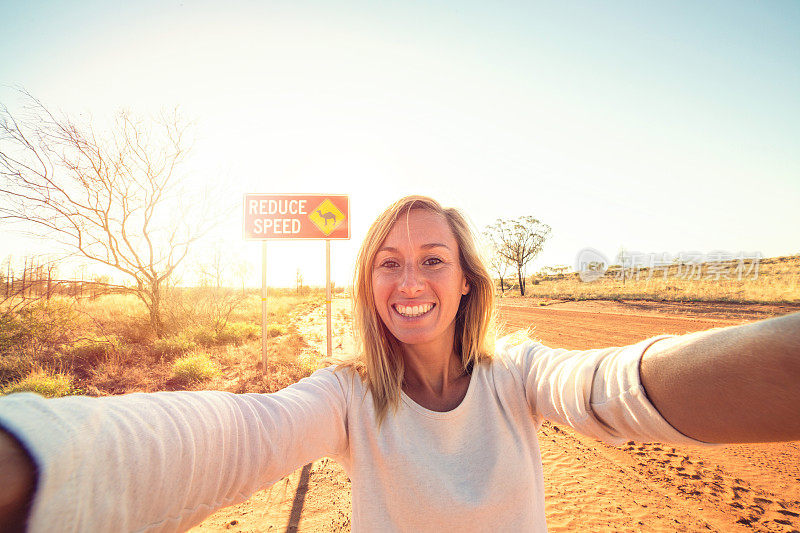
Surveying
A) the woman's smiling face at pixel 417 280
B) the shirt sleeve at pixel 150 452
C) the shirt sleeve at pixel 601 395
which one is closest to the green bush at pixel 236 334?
the woman's smiling face at pixel 417 280

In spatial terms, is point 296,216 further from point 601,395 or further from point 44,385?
point 601,395

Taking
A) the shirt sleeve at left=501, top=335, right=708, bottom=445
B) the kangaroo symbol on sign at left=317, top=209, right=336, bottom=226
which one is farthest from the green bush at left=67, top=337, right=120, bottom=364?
the shirt sleeve at left=501, top=335, right=708, bottom=445

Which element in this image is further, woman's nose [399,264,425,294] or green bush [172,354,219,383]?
green bush [172,354,219,383]

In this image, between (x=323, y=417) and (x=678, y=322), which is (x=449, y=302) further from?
(x=678, y=322)

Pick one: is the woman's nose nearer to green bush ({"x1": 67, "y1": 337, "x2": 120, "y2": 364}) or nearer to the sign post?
the sign post

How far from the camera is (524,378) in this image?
61.4 inches

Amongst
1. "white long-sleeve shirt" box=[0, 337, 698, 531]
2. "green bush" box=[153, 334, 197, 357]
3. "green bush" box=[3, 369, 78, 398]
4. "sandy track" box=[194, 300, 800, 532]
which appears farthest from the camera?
"green bush" box=[153, 334, 197, 357]

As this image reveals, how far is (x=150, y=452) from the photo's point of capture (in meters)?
0.75

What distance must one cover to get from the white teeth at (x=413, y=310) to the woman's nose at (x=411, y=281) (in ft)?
0.29

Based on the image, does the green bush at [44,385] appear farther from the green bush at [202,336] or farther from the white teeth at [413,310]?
the white teeth at [413,310]

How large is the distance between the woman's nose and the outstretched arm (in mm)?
1039

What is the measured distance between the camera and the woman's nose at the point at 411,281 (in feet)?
5.77

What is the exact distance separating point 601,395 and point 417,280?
3.16ft

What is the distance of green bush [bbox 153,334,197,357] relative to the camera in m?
9.60
